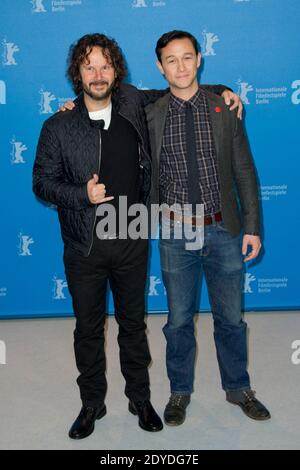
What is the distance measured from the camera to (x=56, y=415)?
10.2ft

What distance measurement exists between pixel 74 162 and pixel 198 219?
65 cm

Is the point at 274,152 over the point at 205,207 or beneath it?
over

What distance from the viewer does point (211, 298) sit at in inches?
117

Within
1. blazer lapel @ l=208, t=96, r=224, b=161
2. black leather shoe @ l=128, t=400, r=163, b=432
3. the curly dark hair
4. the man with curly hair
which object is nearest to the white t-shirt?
the man with curly hair

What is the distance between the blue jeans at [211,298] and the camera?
9.34 feet

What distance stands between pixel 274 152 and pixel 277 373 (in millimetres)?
1695

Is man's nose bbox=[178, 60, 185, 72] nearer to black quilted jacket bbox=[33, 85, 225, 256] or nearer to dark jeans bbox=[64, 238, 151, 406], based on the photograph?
black quilted jacket bbox=[33, 85, 225, 256]

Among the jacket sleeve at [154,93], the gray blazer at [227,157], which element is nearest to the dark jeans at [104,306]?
the gray blazer at [227,157]

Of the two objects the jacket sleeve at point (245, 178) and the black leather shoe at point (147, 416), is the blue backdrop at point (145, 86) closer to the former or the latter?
the jacket sleeve at point (245, 178)

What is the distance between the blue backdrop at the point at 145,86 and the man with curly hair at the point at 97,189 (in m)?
1.49

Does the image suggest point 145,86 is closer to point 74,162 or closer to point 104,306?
point 74,162
